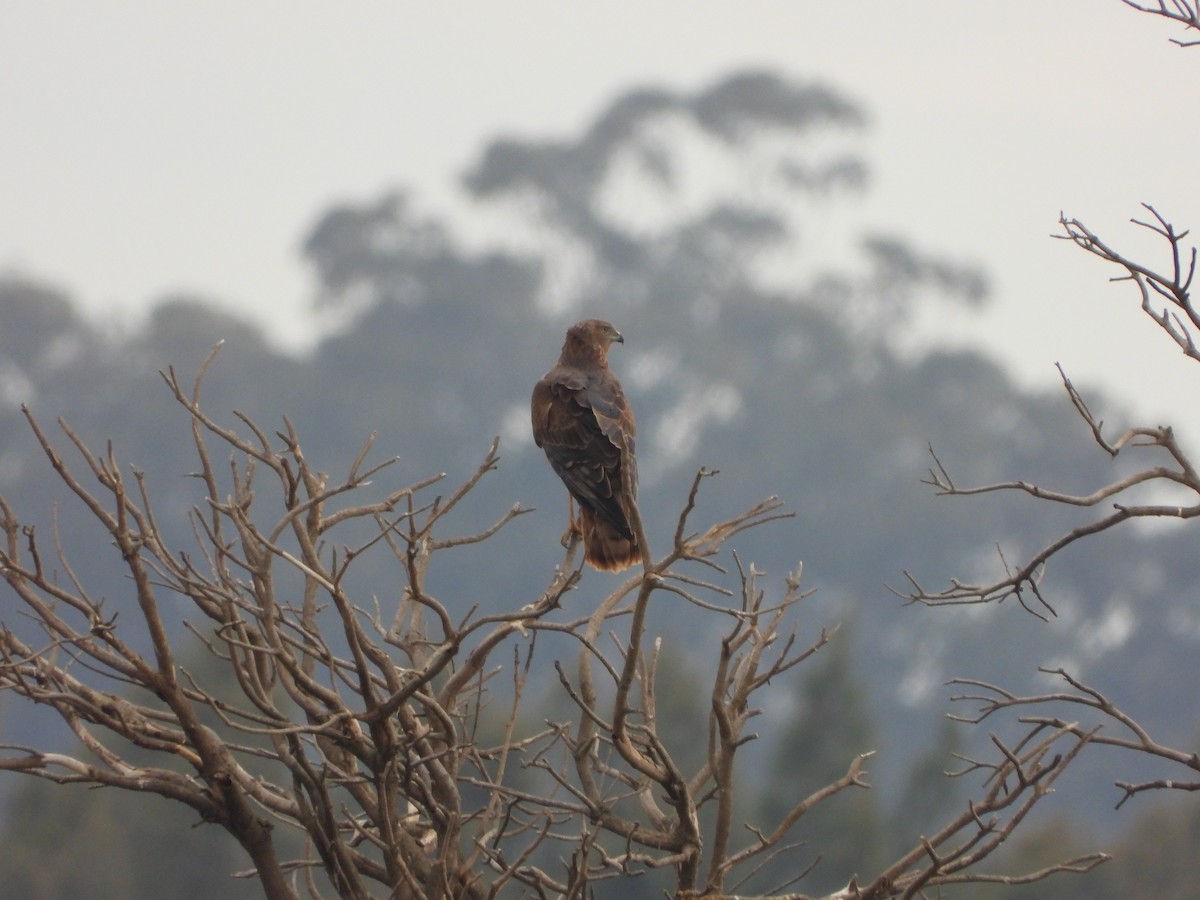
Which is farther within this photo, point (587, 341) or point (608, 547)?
point (587, 341)

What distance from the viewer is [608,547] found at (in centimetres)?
701

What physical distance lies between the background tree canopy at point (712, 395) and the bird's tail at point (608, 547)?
43.5 m

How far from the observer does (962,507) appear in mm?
65812

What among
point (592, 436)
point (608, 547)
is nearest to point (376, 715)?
point (608, 547)

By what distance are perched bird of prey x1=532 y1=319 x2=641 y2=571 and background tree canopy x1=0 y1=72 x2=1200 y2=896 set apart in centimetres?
4218

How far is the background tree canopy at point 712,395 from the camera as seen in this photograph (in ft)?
197

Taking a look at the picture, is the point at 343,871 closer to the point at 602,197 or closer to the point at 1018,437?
the point at 1018,437

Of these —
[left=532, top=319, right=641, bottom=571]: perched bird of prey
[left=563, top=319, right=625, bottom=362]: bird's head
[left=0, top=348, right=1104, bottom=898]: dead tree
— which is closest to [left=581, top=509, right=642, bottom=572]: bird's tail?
[left=532, top=319, right=641, bottom=571]: perched bird of prey

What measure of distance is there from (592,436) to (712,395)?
6283 cm

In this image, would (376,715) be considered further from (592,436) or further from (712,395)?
(712,395)

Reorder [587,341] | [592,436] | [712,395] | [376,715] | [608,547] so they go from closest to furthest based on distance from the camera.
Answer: [376,715]
[608,547]
[592,436]
[587,341]
[712,395]

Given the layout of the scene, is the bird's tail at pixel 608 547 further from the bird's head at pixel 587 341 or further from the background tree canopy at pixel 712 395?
the background tree canopy at pixel 712 395

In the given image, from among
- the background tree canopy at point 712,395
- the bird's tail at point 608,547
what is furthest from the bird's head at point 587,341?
the background tree canopy at point 712,395

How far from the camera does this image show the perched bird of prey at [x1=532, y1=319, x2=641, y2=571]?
7.03m
